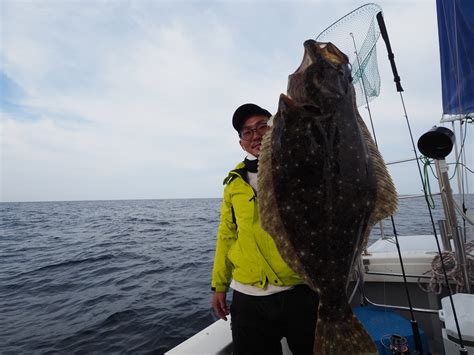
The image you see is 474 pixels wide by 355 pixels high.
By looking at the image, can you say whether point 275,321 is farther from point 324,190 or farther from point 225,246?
point 324,190

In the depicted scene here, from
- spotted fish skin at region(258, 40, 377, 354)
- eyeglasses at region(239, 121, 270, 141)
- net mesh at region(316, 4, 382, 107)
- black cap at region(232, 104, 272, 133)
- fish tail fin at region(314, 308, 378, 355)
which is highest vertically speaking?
net mesh at region(316, 4, 382, 107)

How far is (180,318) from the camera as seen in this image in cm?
722

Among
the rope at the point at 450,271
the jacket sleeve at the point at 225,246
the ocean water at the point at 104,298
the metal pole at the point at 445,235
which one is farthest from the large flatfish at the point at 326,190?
the ocean water at the point at 104,298

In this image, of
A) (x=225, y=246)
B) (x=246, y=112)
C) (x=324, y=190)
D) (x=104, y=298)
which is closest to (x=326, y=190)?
(x=324, y=190)

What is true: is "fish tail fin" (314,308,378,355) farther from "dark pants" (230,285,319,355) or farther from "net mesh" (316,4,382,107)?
"net mesh" (316,4,382,107)

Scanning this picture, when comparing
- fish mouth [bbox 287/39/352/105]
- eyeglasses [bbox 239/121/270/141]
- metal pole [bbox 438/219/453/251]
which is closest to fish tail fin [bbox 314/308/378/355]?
fish mouth [bbox 287/39/352/105]

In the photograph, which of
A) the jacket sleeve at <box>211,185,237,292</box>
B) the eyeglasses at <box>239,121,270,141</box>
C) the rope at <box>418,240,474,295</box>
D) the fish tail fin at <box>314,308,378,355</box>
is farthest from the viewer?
the rope at <box>418,240,474,295</box>

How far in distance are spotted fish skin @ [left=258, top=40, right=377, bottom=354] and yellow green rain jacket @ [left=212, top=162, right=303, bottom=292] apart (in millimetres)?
455

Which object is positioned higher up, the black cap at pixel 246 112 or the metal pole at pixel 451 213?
the black cap at pixel 246 112

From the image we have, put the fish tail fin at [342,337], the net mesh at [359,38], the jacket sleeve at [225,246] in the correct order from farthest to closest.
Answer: the net mesh at [359,38], the jacket sleeve at [225,246], the fish tail fin at [342,337]

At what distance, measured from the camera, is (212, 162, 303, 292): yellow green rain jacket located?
217cm

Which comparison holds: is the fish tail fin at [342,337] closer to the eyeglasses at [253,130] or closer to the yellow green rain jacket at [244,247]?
the yellow green rain jacket at [244,247]

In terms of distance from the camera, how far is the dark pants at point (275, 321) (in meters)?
2.13

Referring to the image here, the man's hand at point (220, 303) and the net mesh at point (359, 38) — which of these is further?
the net mesh at point (359, 38)
